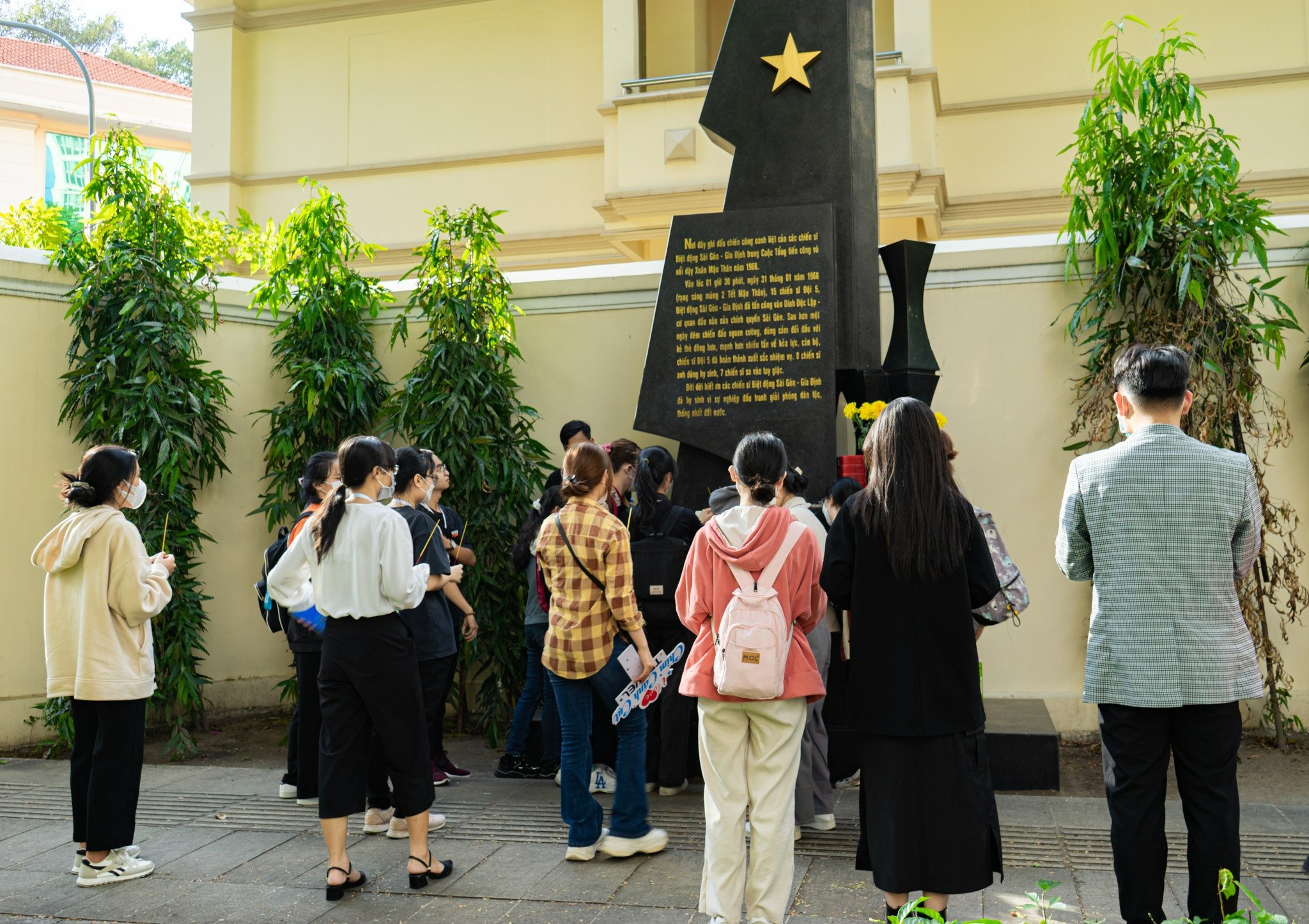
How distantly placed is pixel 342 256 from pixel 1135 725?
565cm

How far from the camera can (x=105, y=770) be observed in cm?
417

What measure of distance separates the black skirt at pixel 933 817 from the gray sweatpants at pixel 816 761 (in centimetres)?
126

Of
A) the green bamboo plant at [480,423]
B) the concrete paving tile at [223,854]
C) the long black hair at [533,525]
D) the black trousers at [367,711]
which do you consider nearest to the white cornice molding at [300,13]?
the green bamboo plant at [480,423]

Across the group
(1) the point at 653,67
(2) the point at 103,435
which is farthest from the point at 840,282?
(1) the point at 653,67

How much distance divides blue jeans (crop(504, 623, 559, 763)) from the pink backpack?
2092 mm

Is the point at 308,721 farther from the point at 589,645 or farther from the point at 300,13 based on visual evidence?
the point at 300,13

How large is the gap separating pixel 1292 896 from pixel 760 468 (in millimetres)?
2204

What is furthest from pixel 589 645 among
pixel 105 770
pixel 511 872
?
pixel 105 770

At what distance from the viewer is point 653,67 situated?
1207 cm

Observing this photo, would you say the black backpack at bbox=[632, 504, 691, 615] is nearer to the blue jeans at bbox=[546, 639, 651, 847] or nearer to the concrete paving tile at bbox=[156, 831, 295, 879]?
the blue jeans at bbox=[546, 639, 651, 847]

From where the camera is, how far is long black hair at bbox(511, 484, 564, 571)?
5156mm

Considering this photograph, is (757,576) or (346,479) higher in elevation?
(346,479)

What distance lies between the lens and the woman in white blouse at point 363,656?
3.91 m

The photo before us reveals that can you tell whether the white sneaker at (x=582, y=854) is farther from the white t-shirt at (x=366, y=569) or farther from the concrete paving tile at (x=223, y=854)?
the concrete paving tile at (x=223, y=854)
